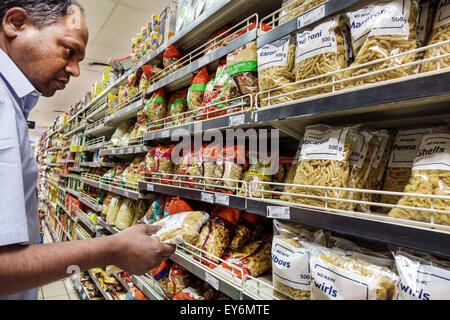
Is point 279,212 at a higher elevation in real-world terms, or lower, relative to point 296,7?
lower

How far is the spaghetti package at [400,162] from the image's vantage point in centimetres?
91

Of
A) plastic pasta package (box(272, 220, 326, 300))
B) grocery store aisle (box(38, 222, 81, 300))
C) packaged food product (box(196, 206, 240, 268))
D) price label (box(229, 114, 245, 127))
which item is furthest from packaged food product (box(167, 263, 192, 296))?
grocery store aisle (box(38, 222, 81, 300))

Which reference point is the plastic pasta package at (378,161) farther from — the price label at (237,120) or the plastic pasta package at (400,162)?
the price label at (237,120)

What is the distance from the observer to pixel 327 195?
0.87 metres

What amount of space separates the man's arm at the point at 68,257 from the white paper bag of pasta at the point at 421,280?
83cm

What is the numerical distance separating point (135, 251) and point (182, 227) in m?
0.43

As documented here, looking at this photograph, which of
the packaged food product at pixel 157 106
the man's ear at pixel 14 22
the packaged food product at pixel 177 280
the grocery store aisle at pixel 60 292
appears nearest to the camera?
the man's ear at pixel 14 22

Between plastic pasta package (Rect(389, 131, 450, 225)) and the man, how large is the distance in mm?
884

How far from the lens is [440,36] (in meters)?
0.73

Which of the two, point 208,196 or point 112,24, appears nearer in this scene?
point 208,196

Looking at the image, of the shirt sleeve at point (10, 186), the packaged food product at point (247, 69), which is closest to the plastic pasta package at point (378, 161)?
the packaged food product at point (247, 69)

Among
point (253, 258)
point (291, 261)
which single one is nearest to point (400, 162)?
point (291, 261)

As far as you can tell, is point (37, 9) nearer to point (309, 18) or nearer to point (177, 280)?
point (309, 18)

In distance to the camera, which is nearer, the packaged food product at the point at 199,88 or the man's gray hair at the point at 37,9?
the man's gray hair at the point at 37,9
